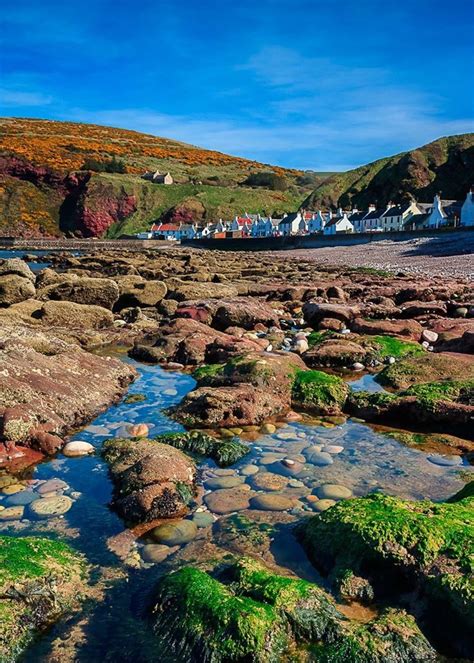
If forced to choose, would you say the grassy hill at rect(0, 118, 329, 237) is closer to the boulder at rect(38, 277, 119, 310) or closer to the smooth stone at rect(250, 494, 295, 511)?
the boulder at rect(38, 277, 119, 310)

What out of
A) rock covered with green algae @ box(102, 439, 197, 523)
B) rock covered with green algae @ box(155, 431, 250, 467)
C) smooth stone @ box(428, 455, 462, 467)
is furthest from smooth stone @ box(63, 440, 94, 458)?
smooth stone @ box(428, 455, 462, 467)

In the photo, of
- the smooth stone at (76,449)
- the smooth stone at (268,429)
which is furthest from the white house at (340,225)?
the smooth stone at (76,449)

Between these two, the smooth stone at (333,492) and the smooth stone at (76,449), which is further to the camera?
the smooth stone at (76,449)

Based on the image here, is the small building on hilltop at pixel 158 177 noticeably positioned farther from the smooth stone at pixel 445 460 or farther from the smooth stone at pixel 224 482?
the smooth stone at pixel 224 482

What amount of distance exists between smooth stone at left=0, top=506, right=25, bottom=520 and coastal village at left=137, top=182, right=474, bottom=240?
223ft

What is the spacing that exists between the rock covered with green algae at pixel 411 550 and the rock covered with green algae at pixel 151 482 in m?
1.22

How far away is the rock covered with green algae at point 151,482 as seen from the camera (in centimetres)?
477

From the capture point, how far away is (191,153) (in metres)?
186

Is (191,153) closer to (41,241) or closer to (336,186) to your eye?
(336,186)

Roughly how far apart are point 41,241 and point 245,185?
233ft

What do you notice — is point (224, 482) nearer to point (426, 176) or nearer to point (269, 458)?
point (269, 458)

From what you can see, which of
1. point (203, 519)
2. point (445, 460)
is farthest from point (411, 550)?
point (445, 460)

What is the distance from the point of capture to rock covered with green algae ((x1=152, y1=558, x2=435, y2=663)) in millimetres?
3072

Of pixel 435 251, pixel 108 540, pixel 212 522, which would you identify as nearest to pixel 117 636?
pixel 108 540
